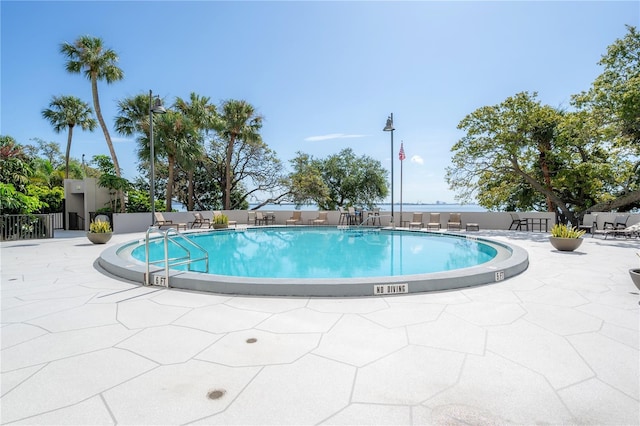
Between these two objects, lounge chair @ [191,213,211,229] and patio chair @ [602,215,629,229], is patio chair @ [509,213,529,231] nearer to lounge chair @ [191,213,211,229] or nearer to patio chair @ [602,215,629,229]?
patio chair @ [602,215,629,229]

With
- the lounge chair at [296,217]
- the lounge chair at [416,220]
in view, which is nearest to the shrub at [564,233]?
the lounge chair at [416,220]

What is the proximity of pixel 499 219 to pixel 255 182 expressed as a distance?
16.4 metres

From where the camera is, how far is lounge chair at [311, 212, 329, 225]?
1697cm

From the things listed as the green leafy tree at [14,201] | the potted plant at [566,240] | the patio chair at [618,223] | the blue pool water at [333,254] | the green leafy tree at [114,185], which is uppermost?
the green leafy tree at [114,185]

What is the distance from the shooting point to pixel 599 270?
5.57 m

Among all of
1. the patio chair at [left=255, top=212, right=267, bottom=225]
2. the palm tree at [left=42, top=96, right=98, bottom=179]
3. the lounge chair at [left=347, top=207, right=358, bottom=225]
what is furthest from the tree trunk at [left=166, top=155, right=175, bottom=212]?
the lounge chair at [left=347, top=207, right=358, bottom=225]

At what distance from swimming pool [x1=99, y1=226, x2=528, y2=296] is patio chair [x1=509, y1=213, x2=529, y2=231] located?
14.9 feet

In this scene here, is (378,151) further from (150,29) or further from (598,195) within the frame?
(150,29)

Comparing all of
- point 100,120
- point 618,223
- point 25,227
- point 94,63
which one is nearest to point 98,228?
point 25,227

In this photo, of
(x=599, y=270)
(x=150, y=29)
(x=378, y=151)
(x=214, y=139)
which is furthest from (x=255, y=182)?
(x=599, y=270)

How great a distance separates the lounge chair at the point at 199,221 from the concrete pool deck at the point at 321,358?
36.6 ft

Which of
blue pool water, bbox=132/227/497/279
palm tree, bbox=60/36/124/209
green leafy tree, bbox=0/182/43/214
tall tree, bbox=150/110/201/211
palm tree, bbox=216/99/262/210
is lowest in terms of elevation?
blue pool water, bbox=132/227/497/279

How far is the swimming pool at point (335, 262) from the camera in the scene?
4.23 metres

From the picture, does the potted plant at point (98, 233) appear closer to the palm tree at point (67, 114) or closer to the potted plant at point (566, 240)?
the potted plant at point (566, 240)
